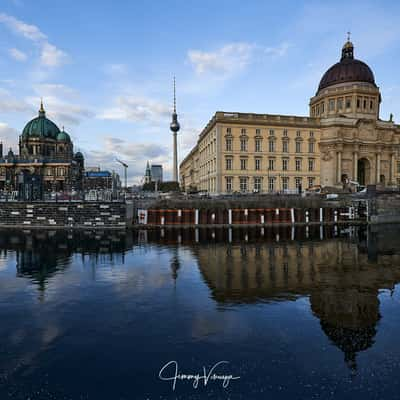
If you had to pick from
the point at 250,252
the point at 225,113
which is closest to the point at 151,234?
the point at 250,252

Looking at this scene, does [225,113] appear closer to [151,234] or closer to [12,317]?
[151,234]

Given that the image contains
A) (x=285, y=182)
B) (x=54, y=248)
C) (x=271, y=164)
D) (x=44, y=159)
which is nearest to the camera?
(x=54, y=248)

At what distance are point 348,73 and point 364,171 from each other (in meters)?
28.0

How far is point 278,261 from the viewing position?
955 inches

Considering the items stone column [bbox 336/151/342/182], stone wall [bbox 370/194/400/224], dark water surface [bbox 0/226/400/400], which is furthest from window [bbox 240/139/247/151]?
dark water surface [bbox 0/226/400/400]

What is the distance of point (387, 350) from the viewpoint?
10305mm

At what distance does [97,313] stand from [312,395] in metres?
9.54

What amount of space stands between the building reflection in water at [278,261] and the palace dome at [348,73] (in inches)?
2287

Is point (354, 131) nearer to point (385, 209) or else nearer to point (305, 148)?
point (305, 148)

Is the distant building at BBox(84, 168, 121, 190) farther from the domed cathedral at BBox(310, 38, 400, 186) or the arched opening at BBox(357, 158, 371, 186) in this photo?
the arched opening at BBox(357, 158, 371, 186)

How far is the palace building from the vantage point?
226 ft

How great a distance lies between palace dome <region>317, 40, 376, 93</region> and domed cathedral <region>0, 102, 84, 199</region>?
112 m

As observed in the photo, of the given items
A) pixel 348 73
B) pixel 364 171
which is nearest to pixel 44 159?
pixel 348 73
